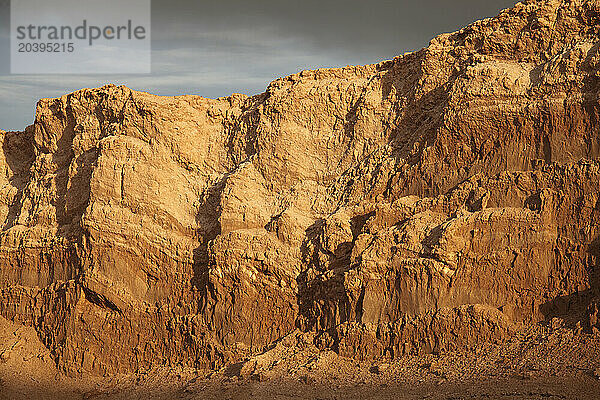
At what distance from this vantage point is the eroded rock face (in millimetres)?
16844

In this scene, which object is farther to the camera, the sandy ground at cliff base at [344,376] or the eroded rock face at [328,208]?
the eroded rock face at [328,208]

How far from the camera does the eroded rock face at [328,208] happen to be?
16844 mm

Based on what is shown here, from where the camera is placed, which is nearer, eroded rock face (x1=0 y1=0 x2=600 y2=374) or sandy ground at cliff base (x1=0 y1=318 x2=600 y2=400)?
sandy ground at cliff base (x1=0 y1=318 x2=600 y2=400)

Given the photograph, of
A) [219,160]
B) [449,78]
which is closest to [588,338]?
[449,78]

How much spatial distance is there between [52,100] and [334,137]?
Answer: 9.44 meters

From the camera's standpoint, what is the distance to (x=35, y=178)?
78.3ft

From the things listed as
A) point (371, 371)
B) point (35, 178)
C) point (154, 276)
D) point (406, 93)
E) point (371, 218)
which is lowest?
point (371, 371)

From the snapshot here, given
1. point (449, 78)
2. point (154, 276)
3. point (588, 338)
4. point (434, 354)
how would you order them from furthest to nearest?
point (154, 276) < point (449, 78) < point (434, 354) < point (588, 338)

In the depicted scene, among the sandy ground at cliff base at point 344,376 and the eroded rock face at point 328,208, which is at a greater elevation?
the eroded rock face at point 328,208

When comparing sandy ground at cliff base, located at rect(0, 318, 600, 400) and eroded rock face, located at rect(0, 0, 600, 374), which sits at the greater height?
eroded rock face, located at rect(0, 0, 600, 374)

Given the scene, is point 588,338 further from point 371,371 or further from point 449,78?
point 449,78

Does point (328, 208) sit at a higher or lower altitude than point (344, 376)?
higher

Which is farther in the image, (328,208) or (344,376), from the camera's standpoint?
(328,208)

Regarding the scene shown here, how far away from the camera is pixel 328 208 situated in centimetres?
2000
